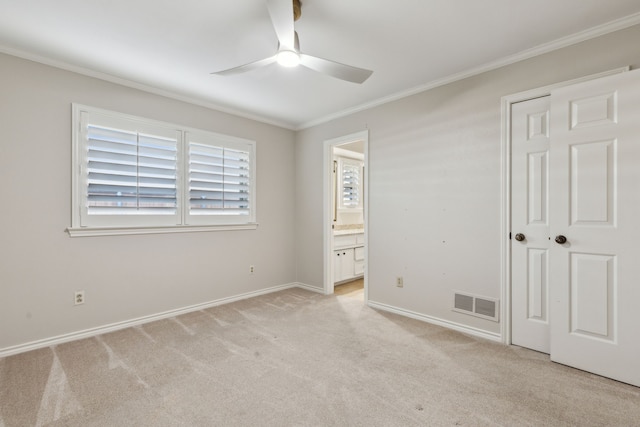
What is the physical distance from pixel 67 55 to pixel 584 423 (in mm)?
4496

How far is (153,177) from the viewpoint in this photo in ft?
10.5

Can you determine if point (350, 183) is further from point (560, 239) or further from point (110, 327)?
point (110, 327)

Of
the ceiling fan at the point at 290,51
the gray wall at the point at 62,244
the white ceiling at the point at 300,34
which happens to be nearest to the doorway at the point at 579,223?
the white ceiling at the point at 300,34

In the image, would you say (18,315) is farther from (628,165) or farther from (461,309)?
(628,165)

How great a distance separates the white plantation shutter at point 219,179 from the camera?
354 cm

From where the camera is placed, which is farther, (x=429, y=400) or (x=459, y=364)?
(x=459, y=364)

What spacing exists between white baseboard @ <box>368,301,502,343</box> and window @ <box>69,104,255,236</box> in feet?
6.72

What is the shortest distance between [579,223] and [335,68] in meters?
2.12

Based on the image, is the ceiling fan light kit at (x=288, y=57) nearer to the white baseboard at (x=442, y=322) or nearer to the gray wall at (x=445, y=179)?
the gray wall at (x=445, y=179)

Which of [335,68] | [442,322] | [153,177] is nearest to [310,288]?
[442,322]

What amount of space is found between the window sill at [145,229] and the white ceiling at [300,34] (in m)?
1.48

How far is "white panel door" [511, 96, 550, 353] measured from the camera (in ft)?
8.03

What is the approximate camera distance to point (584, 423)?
1.64 m

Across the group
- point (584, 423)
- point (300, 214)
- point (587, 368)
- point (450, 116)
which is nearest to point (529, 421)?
point (584, 423)
